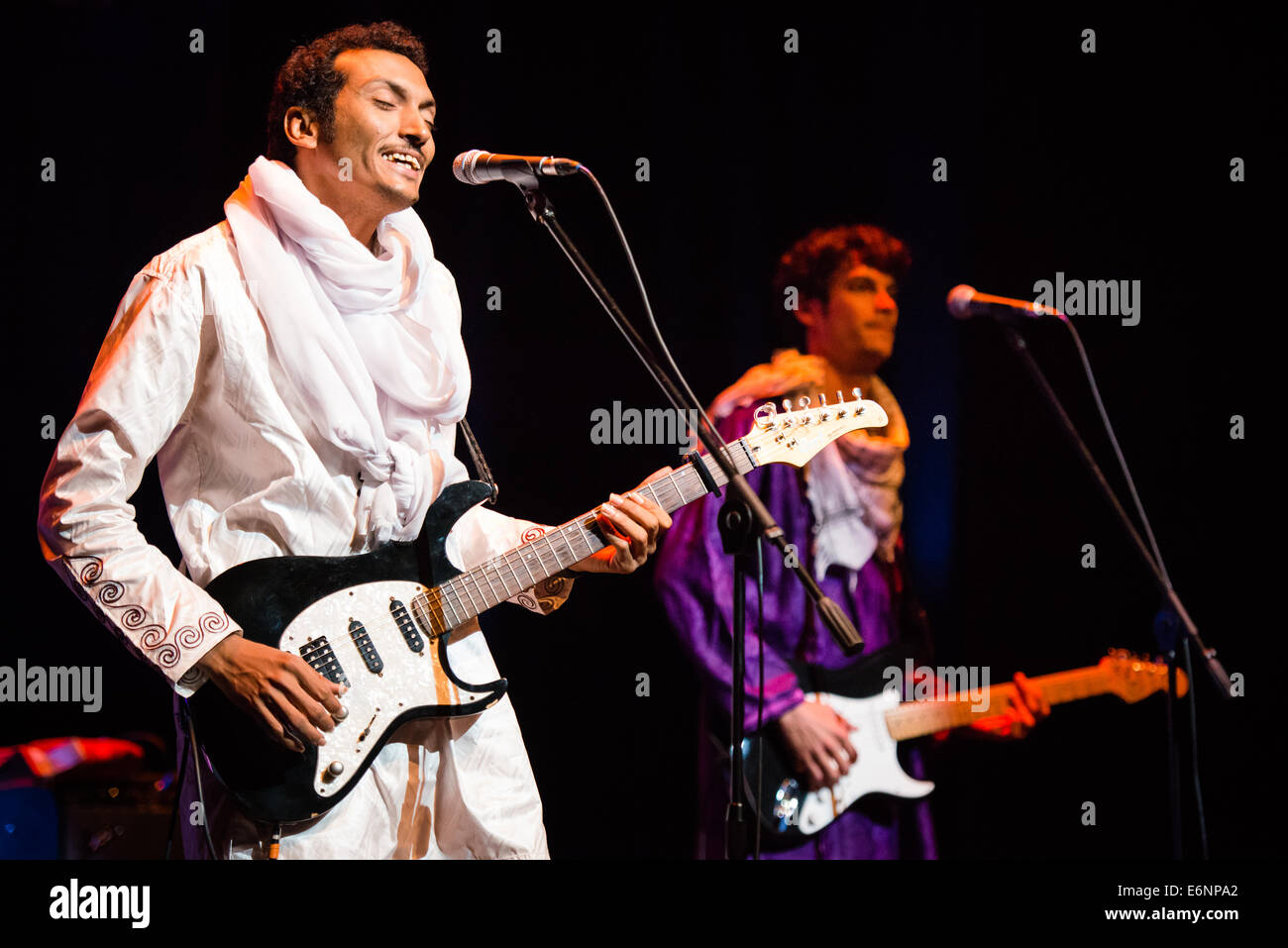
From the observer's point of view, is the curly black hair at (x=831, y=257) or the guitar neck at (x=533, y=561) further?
the curly black hair at (x=831, y=257)

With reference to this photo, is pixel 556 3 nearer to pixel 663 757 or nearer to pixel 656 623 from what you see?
pixel 656 623

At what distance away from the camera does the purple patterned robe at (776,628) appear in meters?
2.93

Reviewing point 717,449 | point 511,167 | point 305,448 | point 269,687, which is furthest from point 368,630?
point 511,167

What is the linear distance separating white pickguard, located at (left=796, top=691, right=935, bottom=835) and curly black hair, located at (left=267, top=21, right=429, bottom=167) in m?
1.87

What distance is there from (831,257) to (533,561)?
1450mm

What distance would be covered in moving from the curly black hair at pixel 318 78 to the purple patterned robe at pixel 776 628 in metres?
1.27

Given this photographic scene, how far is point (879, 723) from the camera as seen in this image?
9.96ft

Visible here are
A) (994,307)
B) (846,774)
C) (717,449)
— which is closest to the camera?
(717,449)

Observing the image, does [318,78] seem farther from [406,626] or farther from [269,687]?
[269,687]

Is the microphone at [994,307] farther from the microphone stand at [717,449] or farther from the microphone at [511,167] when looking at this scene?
the microphone at [511,167]

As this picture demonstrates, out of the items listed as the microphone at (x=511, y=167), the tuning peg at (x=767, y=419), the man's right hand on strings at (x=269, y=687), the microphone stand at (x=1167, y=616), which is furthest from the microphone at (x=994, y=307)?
the man's right hand on strings at (x=269, y=687)

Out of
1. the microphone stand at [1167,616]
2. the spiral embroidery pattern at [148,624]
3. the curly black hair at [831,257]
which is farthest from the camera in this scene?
the curly black hair at [831,257]
